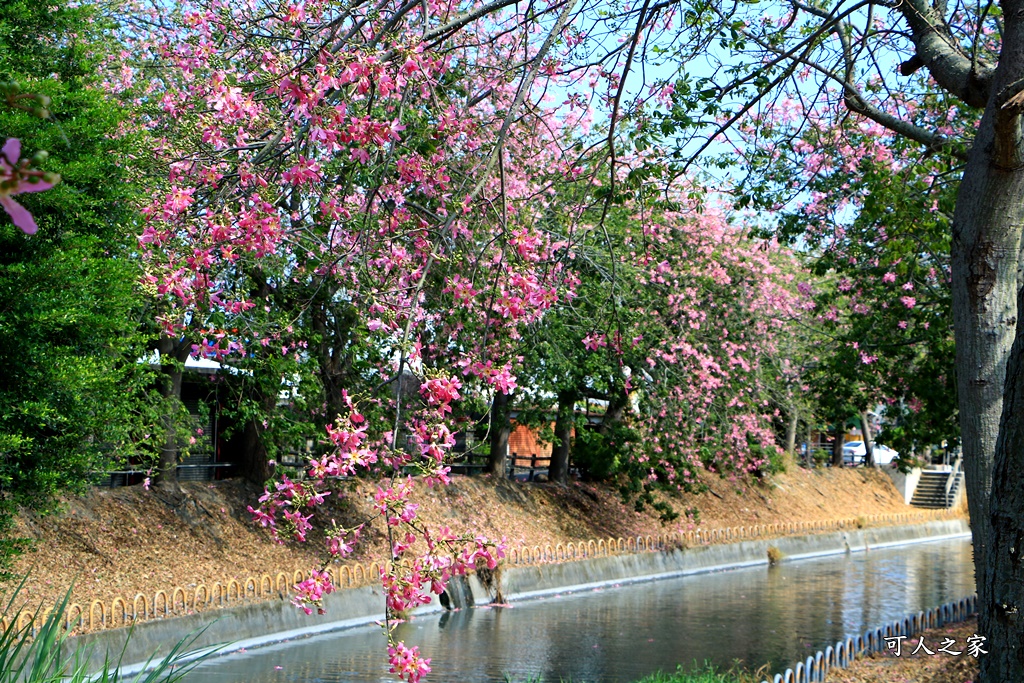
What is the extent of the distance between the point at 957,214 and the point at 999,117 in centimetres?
81

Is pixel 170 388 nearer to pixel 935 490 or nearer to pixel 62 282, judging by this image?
pixel 62 282

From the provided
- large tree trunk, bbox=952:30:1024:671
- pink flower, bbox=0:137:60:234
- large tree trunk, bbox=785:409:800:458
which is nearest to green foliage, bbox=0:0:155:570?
large tree trunk, bbox=952:30:1024:671

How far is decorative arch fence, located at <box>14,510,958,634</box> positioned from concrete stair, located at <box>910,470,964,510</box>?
522 inches

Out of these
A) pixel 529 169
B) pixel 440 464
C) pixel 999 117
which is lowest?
pixel 440 464

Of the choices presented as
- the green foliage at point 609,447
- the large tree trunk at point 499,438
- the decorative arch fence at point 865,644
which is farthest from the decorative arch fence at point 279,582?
the decorative arch fence at point 865,644

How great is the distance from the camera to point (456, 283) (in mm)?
6406

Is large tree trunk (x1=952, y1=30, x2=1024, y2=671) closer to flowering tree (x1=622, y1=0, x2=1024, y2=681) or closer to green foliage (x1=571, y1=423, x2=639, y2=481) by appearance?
flowering tree (x1=622, y1=0, x2=1024, y2=681)

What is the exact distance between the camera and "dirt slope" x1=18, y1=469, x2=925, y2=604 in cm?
1263

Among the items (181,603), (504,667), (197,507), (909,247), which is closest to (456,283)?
(909,247)

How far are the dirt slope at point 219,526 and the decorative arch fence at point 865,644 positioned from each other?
6.01m

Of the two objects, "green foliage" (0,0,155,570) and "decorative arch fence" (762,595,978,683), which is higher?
"green foliage" (0,0,155,570)

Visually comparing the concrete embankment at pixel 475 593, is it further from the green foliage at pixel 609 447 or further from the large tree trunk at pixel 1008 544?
the large tree trunk at pixel 1008 544

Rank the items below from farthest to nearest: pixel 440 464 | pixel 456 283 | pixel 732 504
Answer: pixel 732 504
pixel 456 283
pixel 440 464

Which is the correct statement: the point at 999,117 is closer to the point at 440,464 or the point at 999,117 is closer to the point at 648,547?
the point at 440,464
